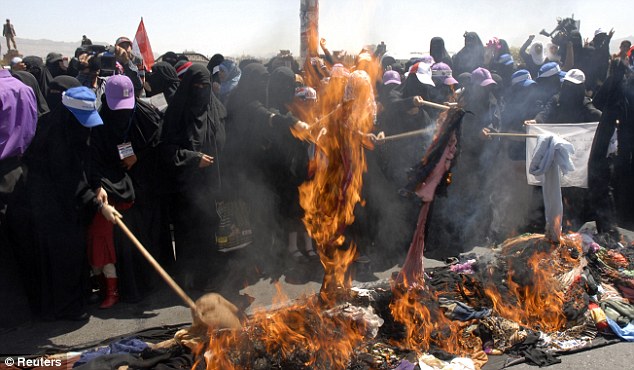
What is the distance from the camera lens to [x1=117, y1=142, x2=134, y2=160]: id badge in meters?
4.82

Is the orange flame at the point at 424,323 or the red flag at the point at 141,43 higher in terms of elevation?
the red flag at the point at 141,43

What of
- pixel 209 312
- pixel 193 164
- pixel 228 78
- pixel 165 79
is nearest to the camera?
pixel 209 312

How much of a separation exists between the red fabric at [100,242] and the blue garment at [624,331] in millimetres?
4684

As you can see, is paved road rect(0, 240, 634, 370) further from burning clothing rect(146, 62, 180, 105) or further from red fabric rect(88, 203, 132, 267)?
burning clothing rect(146, 62, 180, 105)

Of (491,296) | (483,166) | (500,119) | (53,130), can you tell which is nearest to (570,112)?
(500,119)

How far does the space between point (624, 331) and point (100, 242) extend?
4875mm

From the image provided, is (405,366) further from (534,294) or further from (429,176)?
(429,176)

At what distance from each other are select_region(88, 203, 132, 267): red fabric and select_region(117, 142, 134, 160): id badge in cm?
61

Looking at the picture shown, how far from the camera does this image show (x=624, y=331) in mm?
4215

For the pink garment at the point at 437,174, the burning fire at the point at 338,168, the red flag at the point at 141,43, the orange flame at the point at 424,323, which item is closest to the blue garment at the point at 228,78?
the burning fire at the point at 338,168

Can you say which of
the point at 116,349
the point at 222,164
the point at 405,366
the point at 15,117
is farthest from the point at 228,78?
the point at 405,366

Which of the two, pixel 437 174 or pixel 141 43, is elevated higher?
pixel 141 43

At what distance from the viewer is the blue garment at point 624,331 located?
418cm

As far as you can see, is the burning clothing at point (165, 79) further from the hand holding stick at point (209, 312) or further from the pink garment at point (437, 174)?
the pink garment at point (437, 174)
